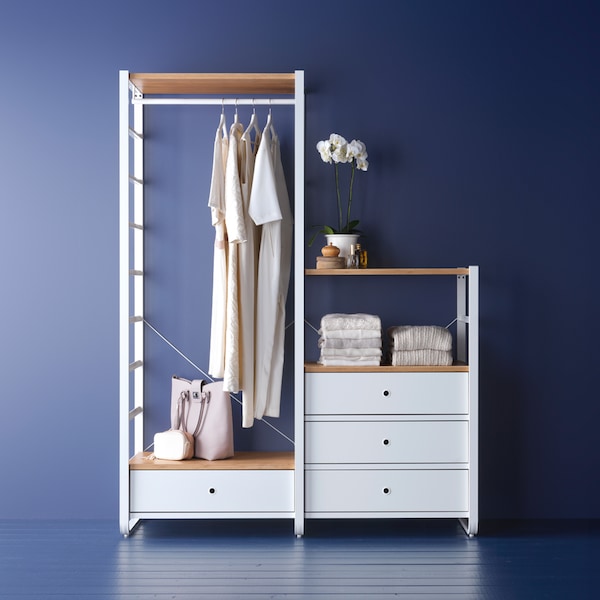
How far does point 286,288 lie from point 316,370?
471 millimetres

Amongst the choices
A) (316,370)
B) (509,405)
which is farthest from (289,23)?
(509,405)

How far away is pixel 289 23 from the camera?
3898 mm

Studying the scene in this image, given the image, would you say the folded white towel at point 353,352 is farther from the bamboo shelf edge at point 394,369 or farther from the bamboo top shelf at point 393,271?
the bamboo top shelf at point 393,271

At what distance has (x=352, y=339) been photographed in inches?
140

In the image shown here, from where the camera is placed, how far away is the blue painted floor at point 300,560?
9.71 feet

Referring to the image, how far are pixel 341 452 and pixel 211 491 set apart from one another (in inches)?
23.7

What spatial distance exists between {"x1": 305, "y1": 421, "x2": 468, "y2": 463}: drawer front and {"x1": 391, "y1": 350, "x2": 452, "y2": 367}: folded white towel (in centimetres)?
26

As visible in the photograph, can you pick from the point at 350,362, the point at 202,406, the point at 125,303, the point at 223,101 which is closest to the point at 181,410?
the point at 202,406

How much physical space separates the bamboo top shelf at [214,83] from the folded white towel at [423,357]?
1.33 meters

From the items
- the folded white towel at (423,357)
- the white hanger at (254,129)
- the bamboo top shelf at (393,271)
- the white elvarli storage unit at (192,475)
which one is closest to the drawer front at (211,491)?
the white elvarli storage unit at (192,475)

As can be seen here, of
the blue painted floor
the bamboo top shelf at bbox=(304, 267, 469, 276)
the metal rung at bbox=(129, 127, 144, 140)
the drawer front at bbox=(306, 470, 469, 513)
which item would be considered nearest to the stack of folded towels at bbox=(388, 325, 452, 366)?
the bamboo top shelf at bbox=(304, 267, 469, 276)

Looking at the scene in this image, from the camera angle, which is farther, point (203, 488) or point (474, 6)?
point (474, 6)

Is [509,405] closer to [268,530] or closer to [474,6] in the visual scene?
[268,530]

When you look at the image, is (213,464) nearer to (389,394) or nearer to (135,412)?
(135,412)
